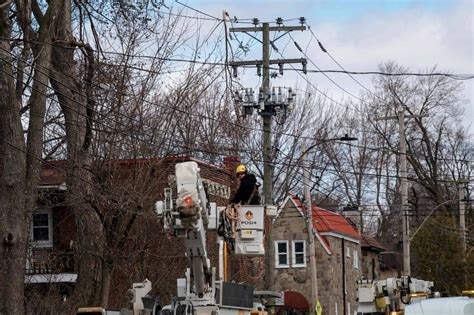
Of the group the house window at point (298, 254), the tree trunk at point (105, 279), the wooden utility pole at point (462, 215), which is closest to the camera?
the tree trunk at point (105, 279)

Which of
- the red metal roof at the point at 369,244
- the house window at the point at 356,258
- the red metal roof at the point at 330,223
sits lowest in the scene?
the house window at the point at 356,258

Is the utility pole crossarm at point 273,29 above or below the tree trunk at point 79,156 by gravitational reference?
above

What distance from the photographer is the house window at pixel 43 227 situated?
113 ft

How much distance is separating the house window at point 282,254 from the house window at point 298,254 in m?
0.37

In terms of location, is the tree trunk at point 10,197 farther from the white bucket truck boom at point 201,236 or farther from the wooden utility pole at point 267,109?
the wooden utility pole at point 267,109

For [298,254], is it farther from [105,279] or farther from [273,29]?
[105,279]

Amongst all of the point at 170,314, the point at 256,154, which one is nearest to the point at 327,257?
the point at 256,154

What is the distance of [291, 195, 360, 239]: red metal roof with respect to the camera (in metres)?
51.6

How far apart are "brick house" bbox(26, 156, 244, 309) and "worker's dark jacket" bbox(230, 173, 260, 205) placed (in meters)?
2.85

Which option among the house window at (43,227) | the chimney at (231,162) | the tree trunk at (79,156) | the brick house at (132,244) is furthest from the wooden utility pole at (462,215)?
the tree trunk at (79,156)

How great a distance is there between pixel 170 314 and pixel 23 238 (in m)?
6.16

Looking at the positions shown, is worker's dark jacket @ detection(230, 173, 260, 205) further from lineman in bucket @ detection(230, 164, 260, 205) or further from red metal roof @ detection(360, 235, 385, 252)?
red metal roof @ detection(360, 235, 385, 252)

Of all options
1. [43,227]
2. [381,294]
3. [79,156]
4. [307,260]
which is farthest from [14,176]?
[307,260]

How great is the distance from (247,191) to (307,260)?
35.1 meters
